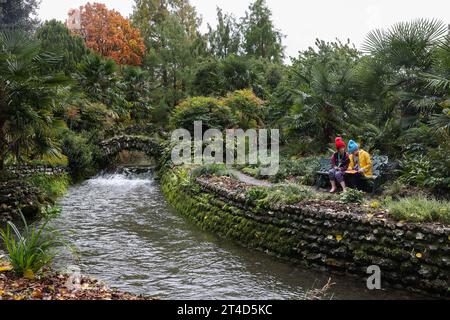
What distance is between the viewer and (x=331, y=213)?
6918 millimetres

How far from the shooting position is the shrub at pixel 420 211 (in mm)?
6035

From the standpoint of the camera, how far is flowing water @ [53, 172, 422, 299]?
614 centimetres

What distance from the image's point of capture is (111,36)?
32.4 meters

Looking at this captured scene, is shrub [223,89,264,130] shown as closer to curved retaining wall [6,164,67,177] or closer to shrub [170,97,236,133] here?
shrub [170,97,236,133]

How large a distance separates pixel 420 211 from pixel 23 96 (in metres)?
9.00

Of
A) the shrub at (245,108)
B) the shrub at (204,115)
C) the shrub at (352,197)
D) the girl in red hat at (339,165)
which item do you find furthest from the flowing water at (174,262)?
A: the shrub at (245,108)

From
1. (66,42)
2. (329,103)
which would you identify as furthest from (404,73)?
(66,42)

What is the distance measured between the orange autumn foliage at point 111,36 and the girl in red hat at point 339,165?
82.3 ft

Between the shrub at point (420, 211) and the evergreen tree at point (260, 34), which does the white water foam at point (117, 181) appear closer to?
the shrub at point (420, 211)

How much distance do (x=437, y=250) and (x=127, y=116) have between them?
2272 centimetres

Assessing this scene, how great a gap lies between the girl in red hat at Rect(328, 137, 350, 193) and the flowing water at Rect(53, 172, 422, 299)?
3123 millimetres

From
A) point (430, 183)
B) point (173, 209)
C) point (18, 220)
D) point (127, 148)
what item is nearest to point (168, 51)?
point (127, 148)

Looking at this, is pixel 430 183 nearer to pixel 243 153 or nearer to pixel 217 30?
pixel 243 153

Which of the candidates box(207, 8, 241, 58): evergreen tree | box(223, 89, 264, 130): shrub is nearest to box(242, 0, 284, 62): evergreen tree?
box(207, 8, 241, 58): evergreen tree
